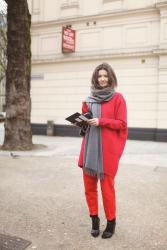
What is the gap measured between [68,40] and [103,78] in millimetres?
12945

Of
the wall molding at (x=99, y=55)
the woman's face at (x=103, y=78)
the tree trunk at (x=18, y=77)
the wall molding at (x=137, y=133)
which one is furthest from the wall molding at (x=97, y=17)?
the woman's face at (x=103, y=78)

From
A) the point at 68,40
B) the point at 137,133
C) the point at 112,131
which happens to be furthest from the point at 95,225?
the point at 68,40

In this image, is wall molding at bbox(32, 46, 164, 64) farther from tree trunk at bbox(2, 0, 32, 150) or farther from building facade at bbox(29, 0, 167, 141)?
tree trunk at bbox(2, 0, 32, 150)

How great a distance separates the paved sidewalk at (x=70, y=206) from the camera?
12.8 ft

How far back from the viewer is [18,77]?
1145 cm

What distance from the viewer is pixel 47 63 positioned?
56.7 feet

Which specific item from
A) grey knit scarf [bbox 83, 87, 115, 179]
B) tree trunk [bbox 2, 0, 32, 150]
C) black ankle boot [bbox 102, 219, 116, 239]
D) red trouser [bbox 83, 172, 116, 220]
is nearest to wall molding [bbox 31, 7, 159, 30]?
tree trunk [bbox 2, 0, 32, 150]

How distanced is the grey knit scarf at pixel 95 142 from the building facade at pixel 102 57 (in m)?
11.4

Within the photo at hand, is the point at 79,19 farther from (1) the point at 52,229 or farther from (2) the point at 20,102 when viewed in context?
(1) the point at 52,229

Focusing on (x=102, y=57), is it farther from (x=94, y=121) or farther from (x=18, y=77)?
(x=94, y=121)

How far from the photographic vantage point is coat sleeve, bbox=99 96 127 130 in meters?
3.75

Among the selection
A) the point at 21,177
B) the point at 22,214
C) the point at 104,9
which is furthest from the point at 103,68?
the point at 104,9

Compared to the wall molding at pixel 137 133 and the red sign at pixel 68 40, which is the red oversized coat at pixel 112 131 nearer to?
the wall molding at pixel 137 133

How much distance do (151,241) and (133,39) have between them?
12.6m
